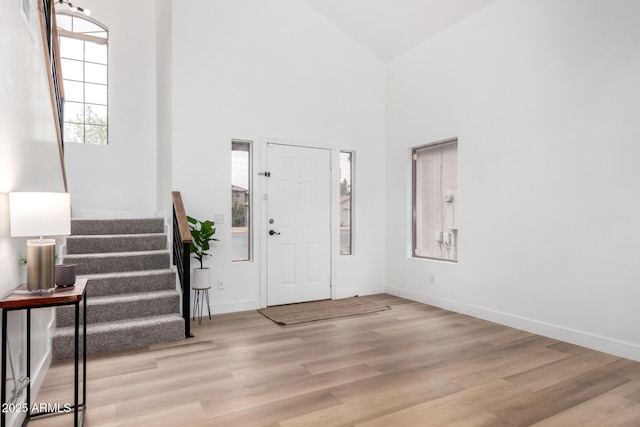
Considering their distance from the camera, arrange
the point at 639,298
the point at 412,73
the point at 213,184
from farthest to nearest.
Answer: the point at 412,73, the point at 213,184, the point at 639,298

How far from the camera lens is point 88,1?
5660 millimetres

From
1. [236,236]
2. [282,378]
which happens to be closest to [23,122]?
[282,378]

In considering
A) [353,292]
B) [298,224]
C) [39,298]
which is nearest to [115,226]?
[298,224]

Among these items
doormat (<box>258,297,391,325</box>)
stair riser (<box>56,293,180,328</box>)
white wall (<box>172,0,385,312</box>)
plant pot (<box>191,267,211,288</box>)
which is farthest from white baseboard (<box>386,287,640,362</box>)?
stair riser (<box>56,293,180,328</box>)

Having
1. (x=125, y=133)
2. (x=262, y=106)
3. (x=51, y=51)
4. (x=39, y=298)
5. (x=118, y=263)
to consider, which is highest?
(x=51, y=51)

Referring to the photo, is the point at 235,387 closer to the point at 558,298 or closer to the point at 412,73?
the point at 558,298

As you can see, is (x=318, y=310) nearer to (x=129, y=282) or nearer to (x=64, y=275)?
(x=129, y=282)

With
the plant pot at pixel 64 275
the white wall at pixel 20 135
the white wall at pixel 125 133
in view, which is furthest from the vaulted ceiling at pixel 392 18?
the plant pot at pixel 64 275

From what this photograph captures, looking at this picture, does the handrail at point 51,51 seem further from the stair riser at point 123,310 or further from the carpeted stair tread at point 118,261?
the stair riser at point 123,310

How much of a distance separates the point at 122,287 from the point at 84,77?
3.62 metres

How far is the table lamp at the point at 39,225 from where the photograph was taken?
1891mm

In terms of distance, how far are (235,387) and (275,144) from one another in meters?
3.33

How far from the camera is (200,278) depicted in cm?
436

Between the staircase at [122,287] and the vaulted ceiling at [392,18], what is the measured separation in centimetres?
389
